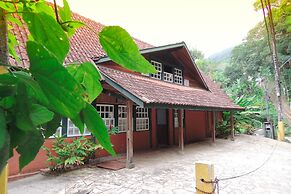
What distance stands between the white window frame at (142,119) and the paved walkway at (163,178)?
1563 mm

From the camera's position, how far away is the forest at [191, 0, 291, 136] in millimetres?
17281

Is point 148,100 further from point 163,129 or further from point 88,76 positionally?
point 88,76

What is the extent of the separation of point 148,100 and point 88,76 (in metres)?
6.52

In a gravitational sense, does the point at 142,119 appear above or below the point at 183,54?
below

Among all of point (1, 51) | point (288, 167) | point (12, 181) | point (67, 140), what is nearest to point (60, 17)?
point (1, 51)

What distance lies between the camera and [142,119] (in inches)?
423

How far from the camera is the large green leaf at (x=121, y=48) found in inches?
18.2

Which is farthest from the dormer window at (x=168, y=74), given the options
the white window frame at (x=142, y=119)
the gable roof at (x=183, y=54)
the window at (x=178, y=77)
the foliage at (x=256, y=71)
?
the foliage at (x=256, y=71)

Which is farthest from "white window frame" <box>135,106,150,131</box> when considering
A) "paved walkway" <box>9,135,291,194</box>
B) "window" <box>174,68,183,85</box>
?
"window" <box>174,68,183,85</box>

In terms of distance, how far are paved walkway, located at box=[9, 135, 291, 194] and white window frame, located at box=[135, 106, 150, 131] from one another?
1.56m

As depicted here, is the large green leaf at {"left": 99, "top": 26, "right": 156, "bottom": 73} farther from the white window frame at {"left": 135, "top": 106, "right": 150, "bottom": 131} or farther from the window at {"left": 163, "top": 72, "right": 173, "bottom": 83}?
the window at {"left": 163, "top": 72, "right": 173, "bottom": 83}

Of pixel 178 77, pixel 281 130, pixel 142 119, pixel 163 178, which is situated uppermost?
pixel 178 77

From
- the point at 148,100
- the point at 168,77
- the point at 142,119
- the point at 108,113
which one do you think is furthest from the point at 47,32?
the point at 168,77

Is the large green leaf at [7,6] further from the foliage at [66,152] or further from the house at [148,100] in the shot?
the foliage at [66,152]
